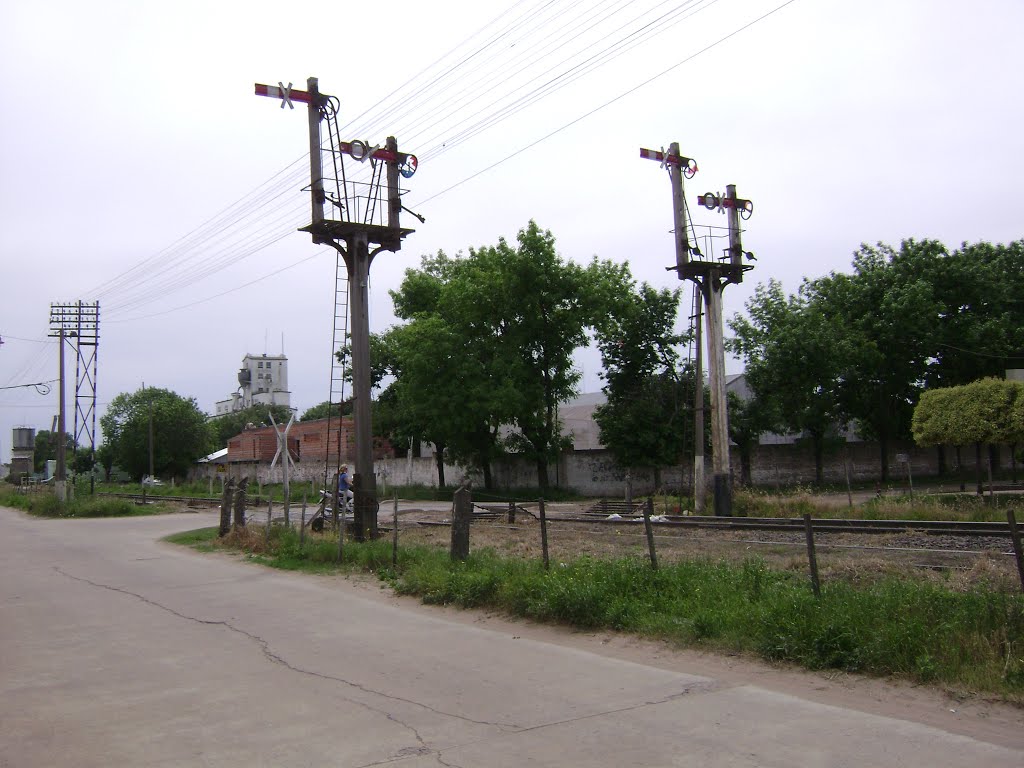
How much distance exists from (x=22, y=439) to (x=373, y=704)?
99723 millimetres

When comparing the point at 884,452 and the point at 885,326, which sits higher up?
the point at 885,326

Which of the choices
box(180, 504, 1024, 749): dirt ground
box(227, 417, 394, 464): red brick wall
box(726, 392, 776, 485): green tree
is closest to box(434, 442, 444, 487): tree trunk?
box(227, 417, 394, 464): red brick wall

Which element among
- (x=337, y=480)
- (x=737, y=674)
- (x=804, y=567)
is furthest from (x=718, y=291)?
(x=737, y=674)

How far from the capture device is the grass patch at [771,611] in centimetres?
708

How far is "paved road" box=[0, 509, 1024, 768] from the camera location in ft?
18.6

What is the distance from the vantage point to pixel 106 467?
92.4 m

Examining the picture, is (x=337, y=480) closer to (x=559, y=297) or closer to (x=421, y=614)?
(x=421, y=614)

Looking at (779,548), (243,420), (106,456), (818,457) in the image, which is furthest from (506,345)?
(243,420)

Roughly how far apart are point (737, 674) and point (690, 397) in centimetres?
3103

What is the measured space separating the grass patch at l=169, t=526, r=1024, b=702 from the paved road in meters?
0.85

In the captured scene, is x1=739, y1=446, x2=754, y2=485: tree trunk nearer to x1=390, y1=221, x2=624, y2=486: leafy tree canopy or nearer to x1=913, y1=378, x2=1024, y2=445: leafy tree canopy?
x1=390, y1=221, x2=624, y2=486: leafy tree canopy

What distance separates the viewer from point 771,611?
8477mm

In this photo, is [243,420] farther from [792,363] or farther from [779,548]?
[779,548]

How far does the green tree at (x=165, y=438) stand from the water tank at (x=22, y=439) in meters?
13.3
